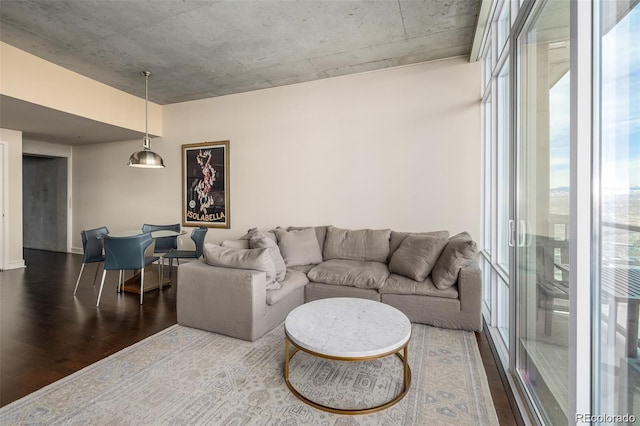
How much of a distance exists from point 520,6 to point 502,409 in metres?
2.49

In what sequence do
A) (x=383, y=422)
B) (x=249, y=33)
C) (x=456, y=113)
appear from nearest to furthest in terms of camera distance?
(x=383, y=422) → (x=249, y=33) → (x=456, y=113)

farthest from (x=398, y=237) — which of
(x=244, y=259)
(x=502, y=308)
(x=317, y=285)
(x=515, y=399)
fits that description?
(x=515, y=399)

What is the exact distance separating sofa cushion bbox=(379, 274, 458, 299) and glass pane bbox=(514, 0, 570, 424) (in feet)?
2.96

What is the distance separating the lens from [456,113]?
368 cm

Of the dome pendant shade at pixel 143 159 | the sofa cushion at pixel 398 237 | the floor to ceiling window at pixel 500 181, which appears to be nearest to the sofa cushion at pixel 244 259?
the sofa cushion at pixel 398 237

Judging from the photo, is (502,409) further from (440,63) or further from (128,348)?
(440,63)

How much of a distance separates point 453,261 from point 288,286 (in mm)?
1637

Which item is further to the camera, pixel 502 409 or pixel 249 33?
pixel 249 33

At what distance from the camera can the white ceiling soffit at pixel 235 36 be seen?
108 inches

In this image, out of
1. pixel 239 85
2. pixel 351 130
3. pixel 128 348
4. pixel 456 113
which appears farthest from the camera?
pixel 239 85

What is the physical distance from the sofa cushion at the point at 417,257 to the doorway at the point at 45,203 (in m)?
7.60

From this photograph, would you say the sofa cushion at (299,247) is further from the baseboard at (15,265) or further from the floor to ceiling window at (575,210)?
Answer: the baseboard at (15,265)

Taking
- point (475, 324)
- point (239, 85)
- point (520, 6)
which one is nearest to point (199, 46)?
point (239, 85)

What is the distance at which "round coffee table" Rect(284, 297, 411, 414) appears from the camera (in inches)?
66.5
